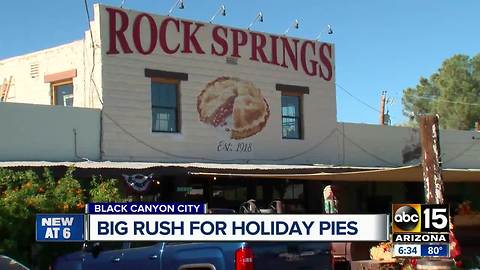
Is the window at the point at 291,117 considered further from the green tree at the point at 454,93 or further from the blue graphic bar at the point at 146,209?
the green tree at the point at 454,93

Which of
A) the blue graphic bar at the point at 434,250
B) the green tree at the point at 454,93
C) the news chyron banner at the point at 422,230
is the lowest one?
the blue graphic bar at the point at 434,250

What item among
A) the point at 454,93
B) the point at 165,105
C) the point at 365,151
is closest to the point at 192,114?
the point at 165,105

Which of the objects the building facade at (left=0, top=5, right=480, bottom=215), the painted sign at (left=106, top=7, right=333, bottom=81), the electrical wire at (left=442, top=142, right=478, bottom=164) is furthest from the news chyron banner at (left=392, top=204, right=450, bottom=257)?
the electrical wire at (left=442, top=142, right=478, bottom=164)

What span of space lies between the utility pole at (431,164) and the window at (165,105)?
8.95 meters

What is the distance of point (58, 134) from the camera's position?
1597 centimetres

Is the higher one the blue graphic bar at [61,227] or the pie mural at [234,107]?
the pie mural at [234,107]

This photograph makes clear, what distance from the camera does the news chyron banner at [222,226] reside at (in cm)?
706

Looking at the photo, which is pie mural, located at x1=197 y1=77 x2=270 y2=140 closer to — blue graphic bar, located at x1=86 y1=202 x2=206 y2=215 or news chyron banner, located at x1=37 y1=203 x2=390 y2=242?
Answer: blue graphic bar, located at x1=86 y1=202 x2=206 y2=215

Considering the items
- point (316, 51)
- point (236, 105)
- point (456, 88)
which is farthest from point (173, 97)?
point (456, 88)

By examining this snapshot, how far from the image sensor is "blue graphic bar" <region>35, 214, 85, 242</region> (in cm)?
751

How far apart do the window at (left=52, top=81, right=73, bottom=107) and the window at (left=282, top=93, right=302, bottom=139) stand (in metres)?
5.61

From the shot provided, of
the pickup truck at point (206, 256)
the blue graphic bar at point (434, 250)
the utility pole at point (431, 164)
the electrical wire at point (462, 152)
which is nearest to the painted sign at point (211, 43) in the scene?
the electrical wire at point (462, 152)

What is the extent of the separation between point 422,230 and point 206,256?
297 centimetres

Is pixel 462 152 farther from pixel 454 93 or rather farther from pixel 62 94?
pixel 454 93
